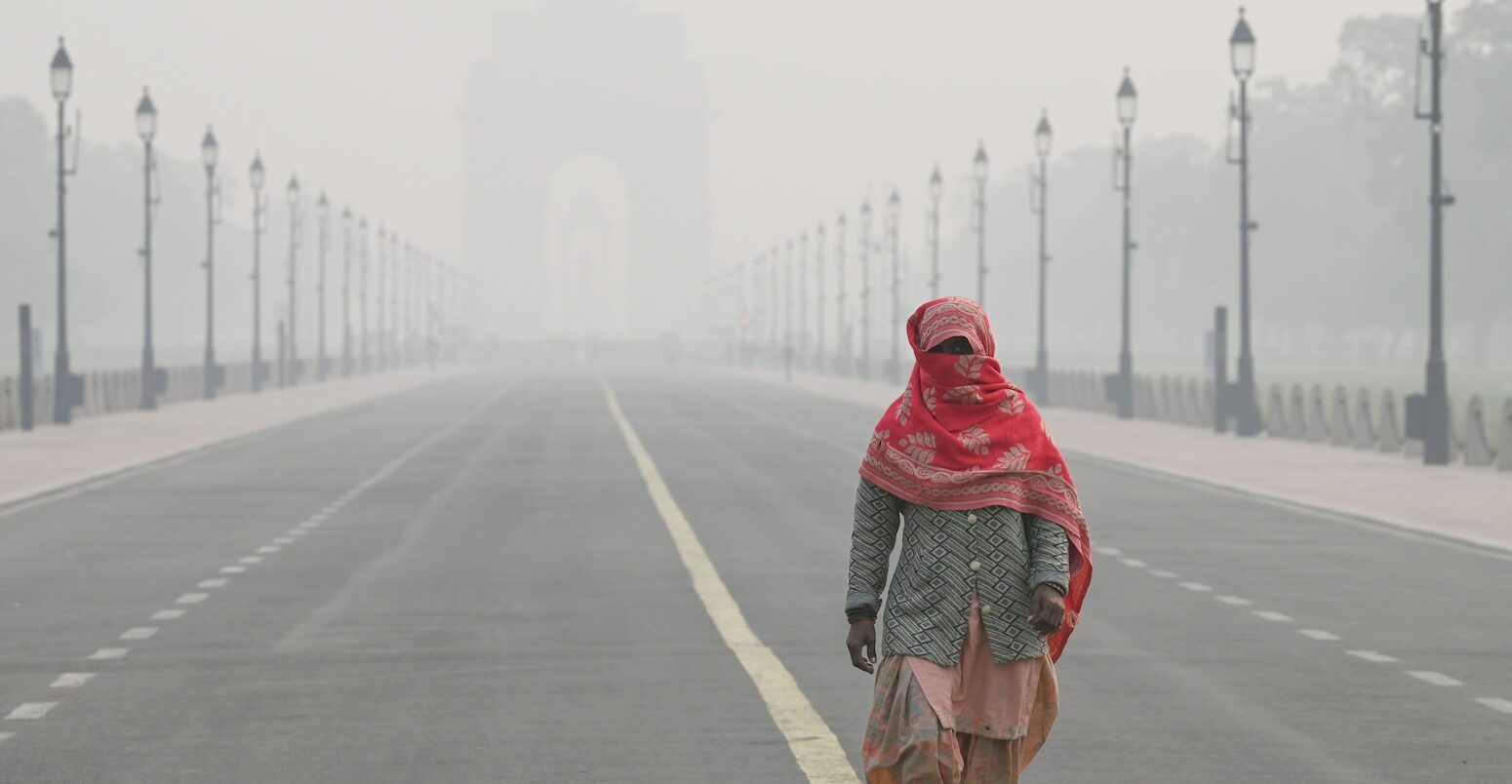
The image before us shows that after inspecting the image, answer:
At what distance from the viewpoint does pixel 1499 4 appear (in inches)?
3275

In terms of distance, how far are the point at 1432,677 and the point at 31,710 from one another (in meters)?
6.19

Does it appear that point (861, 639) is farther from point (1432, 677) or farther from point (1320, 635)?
point (1320, 635)

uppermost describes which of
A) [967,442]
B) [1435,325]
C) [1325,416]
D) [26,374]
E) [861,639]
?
[1435,325]

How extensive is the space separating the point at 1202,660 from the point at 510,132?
183751 millimetres

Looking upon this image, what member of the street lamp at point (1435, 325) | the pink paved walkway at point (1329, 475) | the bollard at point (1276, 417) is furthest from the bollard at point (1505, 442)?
the bollard at point (1276, 417)

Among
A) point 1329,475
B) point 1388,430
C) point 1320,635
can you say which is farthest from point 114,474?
point 1320,635

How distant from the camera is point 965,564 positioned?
6656 mm

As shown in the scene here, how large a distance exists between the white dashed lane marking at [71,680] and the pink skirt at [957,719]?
6.07m

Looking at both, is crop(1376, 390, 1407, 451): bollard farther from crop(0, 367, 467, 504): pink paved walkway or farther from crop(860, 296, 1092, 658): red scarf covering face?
crop(860, 296, 1092, 658): red scarf covering face

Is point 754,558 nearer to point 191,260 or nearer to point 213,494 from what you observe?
point 213,494

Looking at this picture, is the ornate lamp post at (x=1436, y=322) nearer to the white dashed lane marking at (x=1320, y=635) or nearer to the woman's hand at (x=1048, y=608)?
the white dashed lane marking at (x=1320, y=635)

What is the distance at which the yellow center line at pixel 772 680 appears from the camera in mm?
9273

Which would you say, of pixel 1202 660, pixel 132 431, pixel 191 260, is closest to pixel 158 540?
pixel 1202 660

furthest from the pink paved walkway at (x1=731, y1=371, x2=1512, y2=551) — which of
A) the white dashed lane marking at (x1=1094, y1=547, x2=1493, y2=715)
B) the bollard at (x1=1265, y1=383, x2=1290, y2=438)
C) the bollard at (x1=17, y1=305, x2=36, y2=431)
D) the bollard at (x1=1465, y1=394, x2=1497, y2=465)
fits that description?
the bollard at (x1=17, y1=305, x2=36, y2=431)
